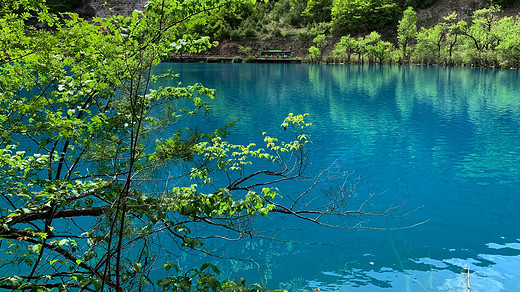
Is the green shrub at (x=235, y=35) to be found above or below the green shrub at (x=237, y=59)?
above

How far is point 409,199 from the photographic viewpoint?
10969 millimetres

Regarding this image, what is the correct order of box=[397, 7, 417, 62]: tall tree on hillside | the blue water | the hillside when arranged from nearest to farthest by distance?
1. the blue water
2. box=[397, 7, 417, 62]: tall tree on hillside
3. the hillside

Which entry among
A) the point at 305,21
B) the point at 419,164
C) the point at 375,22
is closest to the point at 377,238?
the point at 419,164

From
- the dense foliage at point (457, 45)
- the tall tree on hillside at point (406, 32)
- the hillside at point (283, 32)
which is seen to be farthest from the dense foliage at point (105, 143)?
the hillside at point (283, 32)

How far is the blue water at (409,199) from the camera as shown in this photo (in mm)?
7324

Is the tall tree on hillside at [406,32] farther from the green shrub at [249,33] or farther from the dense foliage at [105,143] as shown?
the dense foliage at [105,143]

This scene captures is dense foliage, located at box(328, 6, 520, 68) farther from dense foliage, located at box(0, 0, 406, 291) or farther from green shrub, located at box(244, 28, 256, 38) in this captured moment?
dense foliage, located at box(0, 0, 406, 291)

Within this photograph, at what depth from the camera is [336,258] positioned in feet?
26.1

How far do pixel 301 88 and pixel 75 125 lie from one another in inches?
1333

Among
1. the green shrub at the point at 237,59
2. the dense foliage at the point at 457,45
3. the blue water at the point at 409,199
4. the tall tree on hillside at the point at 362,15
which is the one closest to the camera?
the blue water at the point at 409,199

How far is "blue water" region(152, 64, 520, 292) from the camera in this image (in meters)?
7.32

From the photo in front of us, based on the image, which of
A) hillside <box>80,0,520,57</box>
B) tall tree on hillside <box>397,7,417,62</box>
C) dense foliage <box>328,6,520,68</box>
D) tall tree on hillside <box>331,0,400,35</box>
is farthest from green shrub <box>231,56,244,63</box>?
tall tree on hillside <box>397,7,417,62</box>

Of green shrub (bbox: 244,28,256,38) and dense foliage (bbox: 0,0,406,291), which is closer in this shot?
dense foliage (bbox: 0,0,406,291)

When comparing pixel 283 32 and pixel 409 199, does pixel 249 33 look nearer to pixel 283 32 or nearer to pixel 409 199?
pixel 283 32
